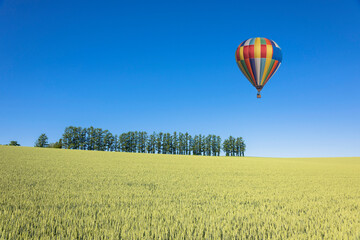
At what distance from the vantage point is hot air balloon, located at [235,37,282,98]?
2608 centimetres

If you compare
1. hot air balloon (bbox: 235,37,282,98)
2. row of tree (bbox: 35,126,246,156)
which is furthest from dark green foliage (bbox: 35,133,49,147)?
hot air balloon (bbox: 235,37,282,98)

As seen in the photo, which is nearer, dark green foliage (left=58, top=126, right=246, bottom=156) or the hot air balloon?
the hot air balloon

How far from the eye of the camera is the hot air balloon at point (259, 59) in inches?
1027

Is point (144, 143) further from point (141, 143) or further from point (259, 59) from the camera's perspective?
point (259, 59)

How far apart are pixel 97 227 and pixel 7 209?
2543 millimetres

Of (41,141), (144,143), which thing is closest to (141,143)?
(144,143)

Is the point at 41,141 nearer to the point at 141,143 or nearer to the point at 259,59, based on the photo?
the point at 141,143

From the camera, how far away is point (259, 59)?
1028 inches

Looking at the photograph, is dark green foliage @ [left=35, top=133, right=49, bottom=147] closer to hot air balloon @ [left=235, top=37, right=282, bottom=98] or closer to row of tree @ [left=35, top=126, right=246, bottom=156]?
row of tree @ [left=35, top=126, right=246, bottom=156]

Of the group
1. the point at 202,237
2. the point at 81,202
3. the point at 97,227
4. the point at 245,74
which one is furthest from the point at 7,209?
the point at 245,74

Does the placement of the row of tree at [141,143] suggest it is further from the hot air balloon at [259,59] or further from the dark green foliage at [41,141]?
the hot air balloon at [259,59]

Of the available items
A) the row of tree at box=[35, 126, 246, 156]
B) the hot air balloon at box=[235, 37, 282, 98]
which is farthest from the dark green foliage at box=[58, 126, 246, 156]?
the hot air balloon at box=[235, 37, 282, 98]

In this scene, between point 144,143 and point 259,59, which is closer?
point 259,59

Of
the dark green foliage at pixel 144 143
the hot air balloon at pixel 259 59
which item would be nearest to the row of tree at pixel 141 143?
the dark green foliage at pixel 144 143
